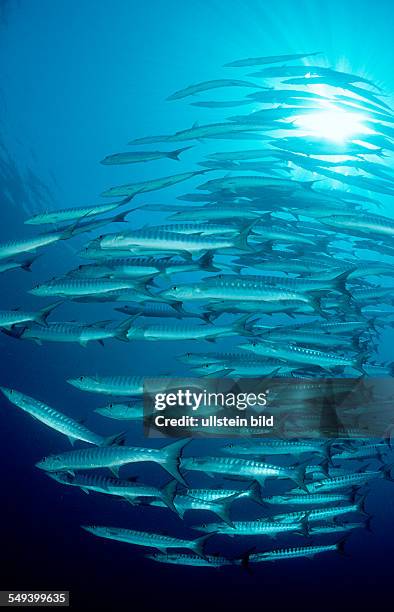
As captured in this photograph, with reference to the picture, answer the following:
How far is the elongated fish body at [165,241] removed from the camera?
4.93m

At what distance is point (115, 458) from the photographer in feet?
16.0

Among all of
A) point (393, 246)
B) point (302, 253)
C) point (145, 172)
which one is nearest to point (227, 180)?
point (302, 253)

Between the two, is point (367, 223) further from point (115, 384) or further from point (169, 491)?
point (169, 491)

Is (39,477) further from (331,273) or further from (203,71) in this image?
(203,71)

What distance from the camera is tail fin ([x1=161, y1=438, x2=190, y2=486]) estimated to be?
445cm

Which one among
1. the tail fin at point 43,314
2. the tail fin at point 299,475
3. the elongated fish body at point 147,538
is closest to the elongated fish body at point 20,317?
the tail fin at point 43,314

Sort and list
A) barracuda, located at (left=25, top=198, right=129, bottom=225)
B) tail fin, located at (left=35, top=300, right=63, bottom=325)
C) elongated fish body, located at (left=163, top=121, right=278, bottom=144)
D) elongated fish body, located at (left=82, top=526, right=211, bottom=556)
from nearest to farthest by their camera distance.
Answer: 1. tail fin, located at (left=35, top=300, right=63, bottom=325)
2. barracuda, located at (left=25, top=198, right=129, bottom=225)
3. elongated fish body, located at (left=82, top=526, right=211, bottom=556)
4. elongated fish body, located at (left=163, top=121, right=278, bottom=144)

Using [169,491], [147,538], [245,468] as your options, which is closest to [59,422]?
[169,491]

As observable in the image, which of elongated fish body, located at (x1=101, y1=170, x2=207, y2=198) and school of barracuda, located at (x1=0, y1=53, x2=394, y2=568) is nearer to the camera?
school of barracuda, located at (x1=0, y1=53, x2=394, y2=568)

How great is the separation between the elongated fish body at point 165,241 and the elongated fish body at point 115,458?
6.86 ft

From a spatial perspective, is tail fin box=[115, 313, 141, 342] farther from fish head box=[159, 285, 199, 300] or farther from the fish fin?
the fish fin

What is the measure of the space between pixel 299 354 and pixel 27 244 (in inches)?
140

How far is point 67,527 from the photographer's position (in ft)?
40.4

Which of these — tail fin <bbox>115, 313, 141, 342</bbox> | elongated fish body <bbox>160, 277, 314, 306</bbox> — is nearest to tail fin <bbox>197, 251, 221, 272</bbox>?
elongated fish body <bbox>160, 277, 314, 306</bbox>
